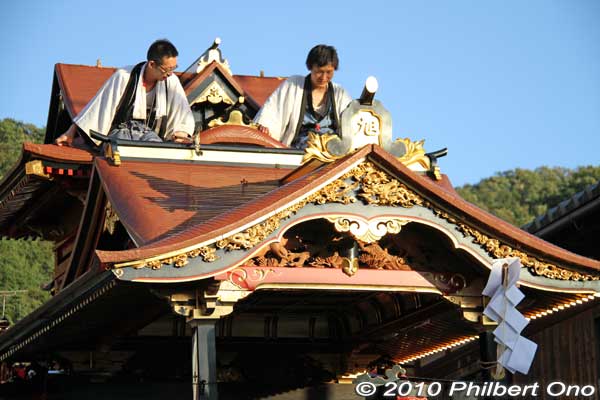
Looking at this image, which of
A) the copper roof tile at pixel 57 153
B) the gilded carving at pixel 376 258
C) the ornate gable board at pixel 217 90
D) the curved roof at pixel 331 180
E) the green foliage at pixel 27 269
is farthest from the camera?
the green foliage at pixel 27 269

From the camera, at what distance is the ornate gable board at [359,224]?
371 inches

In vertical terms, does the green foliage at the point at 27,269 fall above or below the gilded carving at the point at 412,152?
above

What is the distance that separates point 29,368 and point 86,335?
4.30 ft

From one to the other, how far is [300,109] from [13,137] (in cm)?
3568

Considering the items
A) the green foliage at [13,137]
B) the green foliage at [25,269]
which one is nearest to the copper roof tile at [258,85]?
the green foliage at [25,269]

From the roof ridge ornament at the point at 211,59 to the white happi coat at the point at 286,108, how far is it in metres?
1.55

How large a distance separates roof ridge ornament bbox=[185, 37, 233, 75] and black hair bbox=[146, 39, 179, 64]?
1913 millimetres

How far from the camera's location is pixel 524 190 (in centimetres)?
6394

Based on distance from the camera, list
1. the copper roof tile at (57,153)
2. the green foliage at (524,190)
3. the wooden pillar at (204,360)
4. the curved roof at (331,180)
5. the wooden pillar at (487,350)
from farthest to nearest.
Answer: the green foliage at (524,190) → the copper roof tile at (57,153) → the wooden pillar at (487,350) → the wooden pillar at (204,360) → the curved roof at (331,180)

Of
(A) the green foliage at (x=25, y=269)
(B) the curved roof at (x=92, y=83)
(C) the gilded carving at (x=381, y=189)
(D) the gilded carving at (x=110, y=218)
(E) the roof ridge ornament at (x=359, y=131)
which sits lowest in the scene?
(C) the gilded carving at (x=381, y=189)

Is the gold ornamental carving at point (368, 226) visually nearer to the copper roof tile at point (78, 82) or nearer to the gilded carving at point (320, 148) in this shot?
the gilded carving at point (320, 148)

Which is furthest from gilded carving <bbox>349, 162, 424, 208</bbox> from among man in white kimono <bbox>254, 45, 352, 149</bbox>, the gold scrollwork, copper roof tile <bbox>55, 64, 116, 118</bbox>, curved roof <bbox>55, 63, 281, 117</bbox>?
copper roof tile <bbox>55, 64, 116, 118</bbox>

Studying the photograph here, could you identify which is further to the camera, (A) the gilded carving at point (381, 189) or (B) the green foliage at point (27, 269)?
(B) the green foliage at point (27, 269)

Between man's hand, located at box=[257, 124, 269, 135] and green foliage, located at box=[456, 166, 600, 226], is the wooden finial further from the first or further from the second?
green foliage, located at box=[456, 166, 600, 226]
